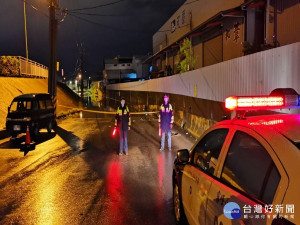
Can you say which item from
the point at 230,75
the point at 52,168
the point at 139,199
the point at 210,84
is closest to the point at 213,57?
the point at 210,84

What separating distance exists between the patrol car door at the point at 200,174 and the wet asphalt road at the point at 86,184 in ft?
4.08

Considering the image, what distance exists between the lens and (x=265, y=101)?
11.0ft

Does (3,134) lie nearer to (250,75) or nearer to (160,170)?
(160,170)

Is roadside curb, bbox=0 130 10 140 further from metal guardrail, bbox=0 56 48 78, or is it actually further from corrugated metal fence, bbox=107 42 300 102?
metal guardrail, bbox=0 56 48 78

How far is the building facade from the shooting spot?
13.6m

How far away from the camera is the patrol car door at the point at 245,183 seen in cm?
240

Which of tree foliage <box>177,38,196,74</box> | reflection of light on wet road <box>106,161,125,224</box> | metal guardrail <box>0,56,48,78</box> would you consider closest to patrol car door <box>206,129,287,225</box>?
reflection of light on wet road <box>106,161,125,224</box>

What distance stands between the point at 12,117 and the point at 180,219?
11252 millimetres

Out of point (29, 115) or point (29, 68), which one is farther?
point (29, 68)

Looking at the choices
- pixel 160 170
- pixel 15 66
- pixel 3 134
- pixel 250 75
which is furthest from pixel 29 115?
pixel 15 66

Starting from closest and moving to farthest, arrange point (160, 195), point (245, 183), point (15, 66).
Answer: point (245, 183) < point (160, 195) < point (15, 66)

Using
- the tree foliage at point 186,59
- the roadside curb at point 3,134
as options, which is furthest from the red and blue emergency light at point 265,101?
the tree foliage at point 186,59

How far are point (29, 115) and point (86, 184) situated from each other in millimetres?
7798

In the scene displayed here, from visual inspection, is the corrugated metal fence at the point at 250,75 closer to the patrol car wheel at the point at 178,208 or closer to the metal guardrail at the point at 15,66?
the patrol car wheel at the point at 178,208
